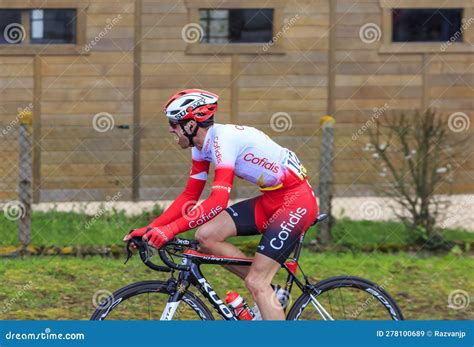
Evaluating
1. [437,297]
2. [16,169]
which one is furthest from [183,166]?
[437,297]

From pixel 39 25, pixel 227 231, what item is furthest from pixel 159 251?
pixel 39 25

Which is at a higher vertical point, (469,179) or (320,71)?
(320,71)

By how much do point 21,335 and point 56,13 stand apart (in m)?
7.37

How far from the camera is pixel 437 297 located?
30.5ft

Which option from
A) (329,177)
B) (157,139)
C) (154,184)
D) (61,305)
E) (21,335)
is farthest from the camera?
(154,184)

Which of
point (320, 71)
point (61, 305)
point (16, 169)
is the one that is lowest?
point (61, 305)

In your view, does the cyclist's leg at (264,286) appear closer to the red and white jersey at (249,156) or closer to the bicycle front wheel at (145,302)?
the bicycle front wheel at (145,302)

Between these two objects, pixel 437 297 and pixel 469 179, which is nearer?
pixel 437 297

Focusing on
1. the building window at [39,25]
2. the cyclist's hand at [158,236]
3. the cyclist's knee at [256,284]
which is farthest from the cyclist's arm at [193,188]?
the building window at [39,25]

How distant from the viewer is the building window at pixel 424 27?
14.0m

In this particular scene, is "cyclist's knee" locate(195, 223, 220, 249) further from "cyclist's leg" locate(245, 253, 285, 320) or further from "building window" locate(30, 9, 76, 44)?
"building window" locate(30, 9, 76, 44)

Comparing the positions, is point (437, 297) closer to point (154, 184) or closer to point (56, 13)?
point (154, 184)

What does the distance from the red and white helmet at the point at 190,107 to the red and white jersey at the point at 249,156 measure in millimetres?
103

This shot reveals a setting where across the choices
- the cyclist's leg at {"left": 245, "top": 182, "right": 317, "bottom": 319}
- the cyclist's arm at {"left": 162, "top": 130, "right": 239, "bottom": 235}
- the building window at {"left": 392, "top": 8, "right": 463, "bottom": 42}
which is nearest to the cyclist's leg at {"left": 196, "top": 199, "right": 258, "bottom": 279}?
the cyclist's leg at {"left": 245, "top": 182, "right": 317, "bottom": 319}
